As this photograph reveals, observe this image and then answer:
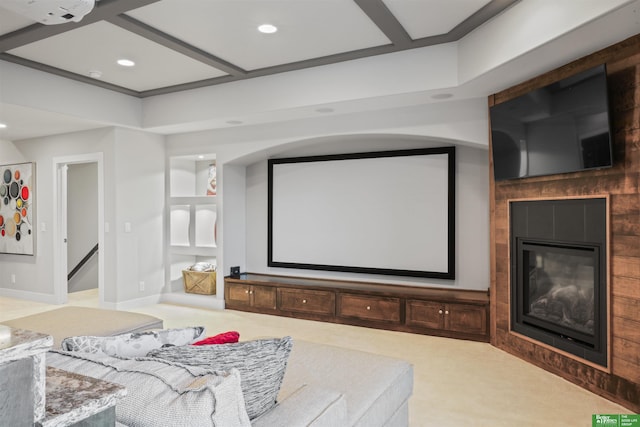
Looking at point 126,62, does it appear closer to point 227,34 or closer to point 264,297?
point 227,34

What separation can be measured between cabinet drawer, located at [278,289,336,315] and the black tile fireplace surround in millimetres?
1916

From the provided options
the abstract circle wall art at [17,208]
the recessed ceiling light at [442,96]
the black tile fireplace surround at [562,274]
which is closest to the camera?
the black tile fireplace surround at [562,274]

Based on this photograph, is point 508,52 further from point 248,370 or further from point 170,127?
point 170,127

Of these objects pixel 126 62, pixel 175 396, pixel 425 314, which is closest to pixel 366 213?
pixel 425 314

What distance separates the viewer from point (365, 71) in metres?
4.20

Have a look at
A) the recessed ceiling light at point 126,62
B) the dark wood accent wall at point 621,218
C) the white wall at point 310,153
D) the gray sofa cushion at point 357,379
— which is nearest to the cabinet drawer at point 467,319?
the white wall at point 310,153

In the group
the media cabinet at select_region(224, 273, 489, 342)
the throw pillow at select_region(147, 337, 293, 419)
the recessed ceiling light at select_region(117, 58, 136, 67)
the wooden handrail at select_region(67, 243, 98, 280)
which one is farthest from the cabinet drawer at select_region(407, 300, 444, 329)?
the wooden handrail at select_region(67, 243, 98, 280)

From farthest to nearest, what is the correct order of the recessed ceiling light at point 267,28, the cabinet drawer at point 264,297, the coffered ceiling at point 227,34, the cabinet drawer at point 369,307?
1. the cabinet drawer at point 264,297
2. the cabinet drawer at point 369,307
3. the recessed ceiling light at point 267,28
4. the coffered ceiling at point 227,34

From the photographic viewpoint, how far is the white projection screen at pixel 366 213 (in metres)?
4.80

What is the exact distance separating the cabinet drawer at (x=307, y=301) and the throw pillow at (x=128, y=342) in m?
3.17

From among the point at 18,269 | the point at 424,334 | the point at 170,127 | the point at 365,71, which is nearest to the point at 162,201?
the point at 170,127

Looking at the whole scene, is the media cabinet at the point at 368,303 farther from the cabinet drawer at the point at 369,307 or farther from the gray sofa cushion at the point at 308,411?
the gray sofa cushion at the point at 308,411

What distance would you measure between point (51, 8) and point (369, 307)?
372cm

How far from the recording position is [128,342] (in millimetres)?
1712
